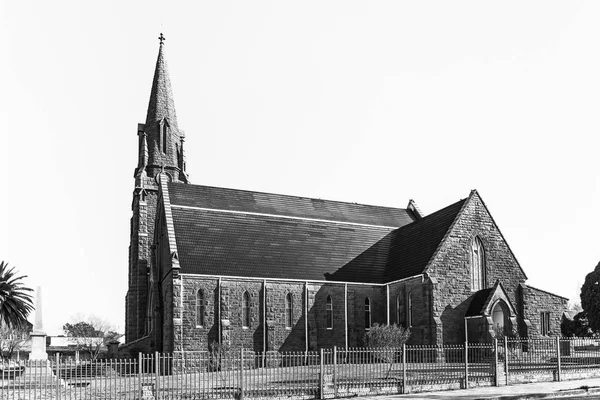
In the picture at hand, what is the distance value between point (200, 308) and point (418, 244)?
1417 centimetres

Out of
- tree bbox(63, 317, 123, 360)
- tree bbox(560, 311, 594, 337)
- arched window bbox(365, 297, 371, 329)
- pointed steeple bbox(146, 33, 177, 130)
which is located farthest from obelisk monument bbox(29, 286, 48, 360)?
tree bbox(63, 317, 123, 360)

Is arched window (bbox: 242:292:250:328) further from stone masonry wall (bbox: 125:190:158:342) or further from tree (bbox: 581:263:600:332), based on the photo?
tree (bbox: 581:263:600:332)

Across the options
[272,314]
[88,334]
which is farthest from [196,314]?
[88,334]

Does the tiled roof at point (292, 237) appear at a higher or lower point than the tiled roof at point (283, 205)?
lower

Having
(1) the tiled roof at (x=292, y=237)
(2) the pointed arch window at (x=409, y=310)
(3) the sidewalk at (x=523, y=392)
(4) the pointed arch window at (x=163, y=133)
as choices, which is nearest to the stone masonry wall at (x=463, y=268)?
(1) the tiled roof at (x=292, y=237)

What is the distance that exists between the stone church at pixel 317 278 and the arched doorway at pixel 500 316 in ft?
0.20

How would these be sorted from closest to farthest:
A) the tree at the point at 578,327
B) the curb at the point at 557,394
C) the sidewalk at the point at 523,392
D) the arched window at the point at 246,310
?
the curb at the point at 557,394, the sidewalk at the point at 523,392, the arched window at the point at 246,310, the tree at the point at 578,327

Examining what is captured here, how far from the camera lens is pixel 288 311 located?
133 ft

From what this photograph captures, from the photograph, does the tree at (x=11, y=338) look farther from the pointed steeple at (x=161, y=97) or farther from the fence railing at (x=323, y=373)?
the fence railing at (x=323, y=373)

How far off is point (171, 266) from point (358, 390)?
1691 centimetres

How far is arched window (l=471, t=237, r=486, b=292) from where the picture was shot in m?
40.2

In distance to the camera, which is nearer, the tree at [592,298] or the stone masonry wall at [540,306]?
the stone masonry wall at [540,306]

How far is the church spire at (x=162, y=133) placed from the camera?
5675 centimetres

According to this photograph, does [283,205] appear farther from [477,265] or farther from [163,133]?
[163,133]
